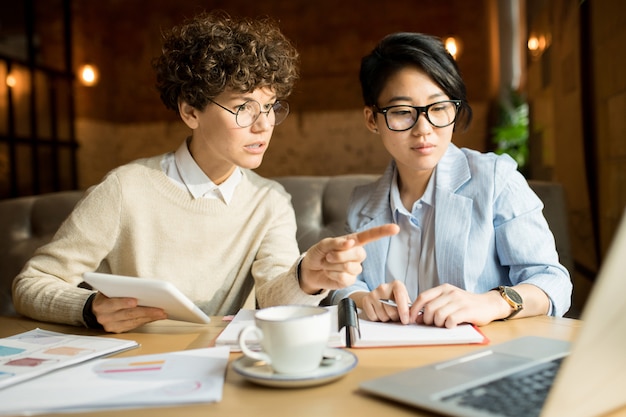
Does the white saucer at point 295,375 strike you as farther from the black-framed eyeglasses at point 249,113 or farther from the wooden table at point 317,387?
the black-framed eyeglasses at point 249,113

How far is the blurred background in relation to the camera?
21.5ft

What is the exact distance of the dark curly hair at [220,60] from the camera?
1602mm

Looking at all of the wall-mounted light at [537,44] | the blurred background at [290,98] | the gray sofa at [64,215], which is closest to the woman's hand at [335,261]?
the gray sofa at [64,215]

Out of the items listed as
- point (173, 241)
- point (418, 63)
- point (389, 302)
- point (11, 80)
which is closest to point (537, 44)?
point (418, 63)

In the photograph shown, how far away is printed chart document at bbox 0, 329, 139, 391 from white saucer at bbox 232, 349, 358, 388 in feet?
0.92

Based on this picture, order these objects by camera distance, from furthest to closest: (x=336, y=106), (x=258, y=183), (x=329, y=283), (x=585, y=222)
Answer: (x=336, y=106) → (x=585, y=222) → (x=258, y=183) → (x=329, y=283)

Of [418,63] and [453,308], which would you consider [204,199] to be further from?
[453,308]

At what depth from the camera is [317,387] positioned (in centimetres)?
78

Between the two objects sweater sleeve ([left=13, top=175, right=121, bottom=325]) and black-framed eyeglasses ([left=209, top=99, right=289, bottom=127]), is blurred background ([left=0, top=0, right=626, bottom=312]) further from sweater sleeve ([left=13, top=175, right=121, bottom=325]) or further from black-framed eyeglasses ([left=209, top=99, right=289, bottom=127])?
sweater sleeve ([left=13, top=175, right=121, bottom=325])

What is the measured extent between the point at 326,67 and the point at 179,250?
20.3ft

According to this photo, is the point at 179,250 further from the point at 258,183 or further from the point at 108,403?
the point at 108,403

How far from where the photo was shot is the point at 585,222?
3273 millimetres

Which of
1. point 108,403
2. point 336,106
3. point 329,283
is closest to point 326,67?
point 336,106

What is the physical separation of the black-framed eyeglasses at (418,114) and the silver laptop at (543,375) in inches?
27.6
